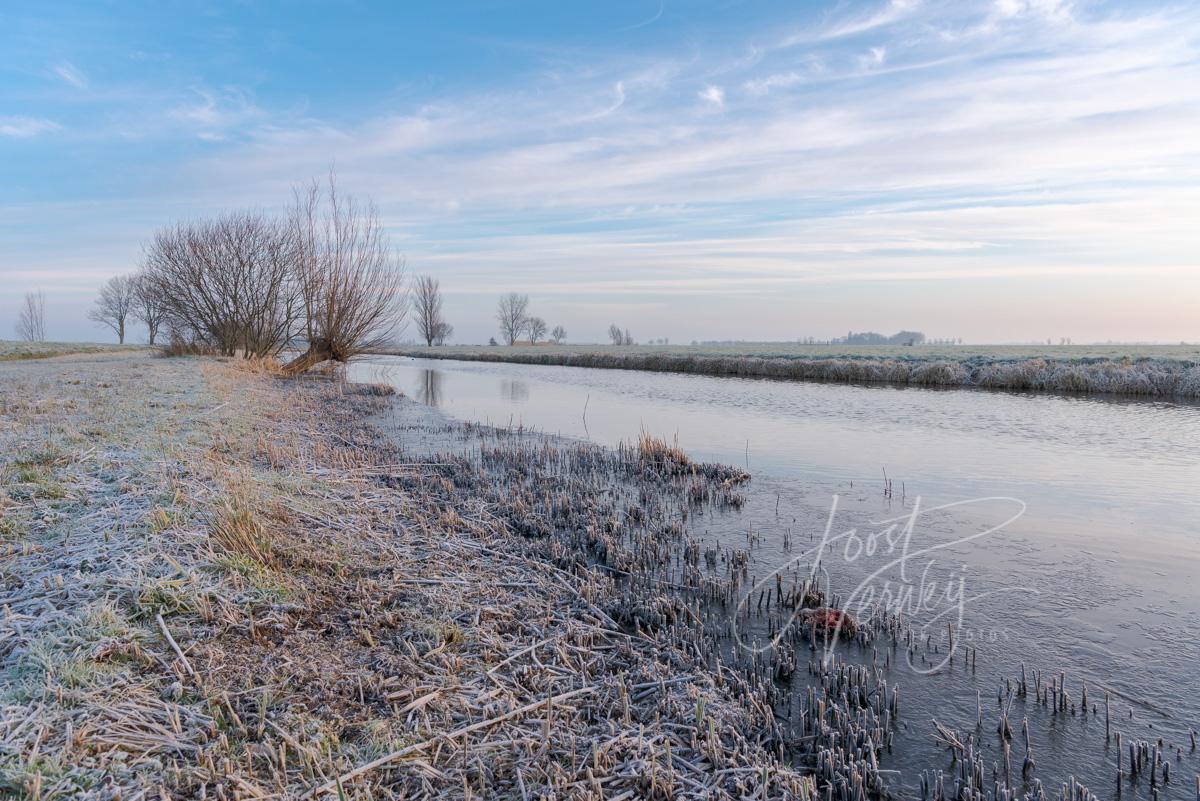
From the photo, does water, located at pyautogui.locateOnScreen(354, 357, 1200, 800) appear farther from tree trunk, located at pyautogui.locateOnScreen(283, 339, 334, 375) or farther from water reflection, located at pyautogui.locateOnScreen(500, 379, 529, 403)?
tree trunk, located at pyautogui.locateOnScreen(283, 339, 334, 375)

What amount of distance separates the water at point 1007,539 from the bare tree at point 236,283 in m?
16.3

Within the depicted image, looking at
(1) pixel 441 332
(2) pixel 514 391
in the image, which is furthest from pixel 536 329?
(2) pixel 514 391

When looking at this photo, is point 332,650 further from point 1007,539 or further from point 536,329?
point 536,329

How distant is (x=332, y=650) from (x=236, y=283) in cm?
3033

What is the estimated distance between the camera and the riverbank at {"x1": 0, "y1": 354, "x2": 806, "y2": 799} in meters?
3.03

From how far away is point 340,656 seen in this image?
4035mm

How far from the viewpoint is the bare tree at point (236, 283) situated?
29.4 meters

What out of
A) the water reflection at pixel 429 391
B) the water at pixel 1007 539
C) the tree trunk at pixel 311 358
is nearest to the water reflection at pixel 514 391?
the water reflection at pixel 429 391

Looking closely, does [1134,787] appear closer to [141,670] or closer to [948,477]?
[141,670]

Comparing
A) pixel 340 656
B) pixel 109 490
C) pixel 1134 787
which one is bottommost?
pixel 1134 787

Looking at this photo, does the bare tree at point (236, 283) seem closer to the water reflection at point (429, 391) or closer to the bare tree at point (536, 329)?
the water reflection at point (429, 391)

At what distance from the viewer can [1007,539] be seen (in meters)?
7.38

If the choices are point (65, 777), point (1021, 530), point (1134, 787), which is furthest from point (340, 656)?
point (1021, 530)

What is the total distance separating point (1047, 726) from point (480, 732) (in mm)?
3328
